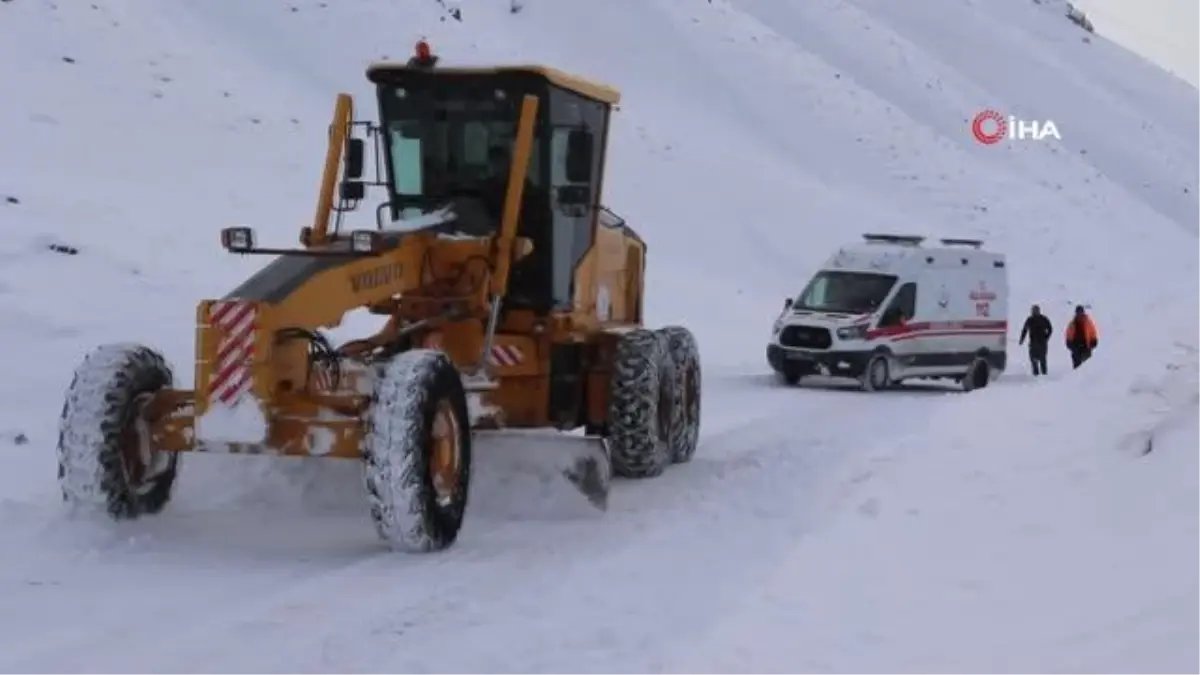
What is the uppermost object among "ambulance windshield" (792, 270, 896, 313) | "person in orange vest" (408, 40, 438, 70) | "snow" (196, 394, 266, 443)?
"person in orange vest" (408, 40, 438, 70)

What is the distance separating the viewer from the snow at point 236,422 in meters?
9.72

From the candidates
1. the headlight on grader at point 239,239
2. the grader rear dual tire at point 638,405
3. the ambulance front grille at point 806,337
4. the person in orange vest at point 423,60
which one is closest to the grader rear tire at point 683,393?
the grader rear dual tire at point 638,405

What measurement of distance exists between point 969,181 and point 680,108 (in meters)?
10.1

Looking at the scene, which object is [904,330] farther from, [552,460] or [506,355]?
[552,460]

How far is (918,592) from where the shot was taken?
28.6ft

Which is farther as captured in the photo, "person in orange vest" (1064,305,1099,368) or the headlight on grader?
"person in orange vest" (1064,305,1099,368)

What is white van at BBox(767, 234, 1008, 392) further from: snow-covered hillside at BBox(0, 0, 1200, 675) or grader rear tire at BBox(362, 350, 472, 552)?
grader rear tire at BBox(362, 350, 472, 552)

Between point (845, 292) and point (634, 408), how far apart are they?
1398 cm

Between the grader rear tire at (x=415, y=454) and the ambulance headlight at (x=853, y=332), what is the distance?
627 inches

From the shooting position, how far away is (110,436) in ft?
33.7

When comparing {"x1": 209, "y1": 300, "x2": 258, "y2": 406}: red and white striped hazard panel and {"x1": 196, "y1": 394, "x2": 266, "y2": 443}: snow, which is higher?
{"x1": 209, "y1": 300, "x2": 258, "y2": 406}: red and white striped hazard panel

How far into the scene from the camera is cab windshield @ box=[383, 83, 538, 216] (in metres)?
12.6

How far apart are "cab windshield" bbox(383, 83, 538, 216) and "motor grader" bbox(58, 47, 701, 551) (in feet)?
0.05

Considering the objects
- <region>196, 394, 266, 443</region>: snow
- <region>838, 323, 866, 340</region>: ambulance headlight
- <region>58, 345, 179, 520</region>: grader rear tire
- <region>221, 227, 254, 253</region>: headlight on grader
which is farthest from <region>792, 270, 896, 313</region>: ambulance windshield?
<region>196, 394, 266, 443</region>: snow
